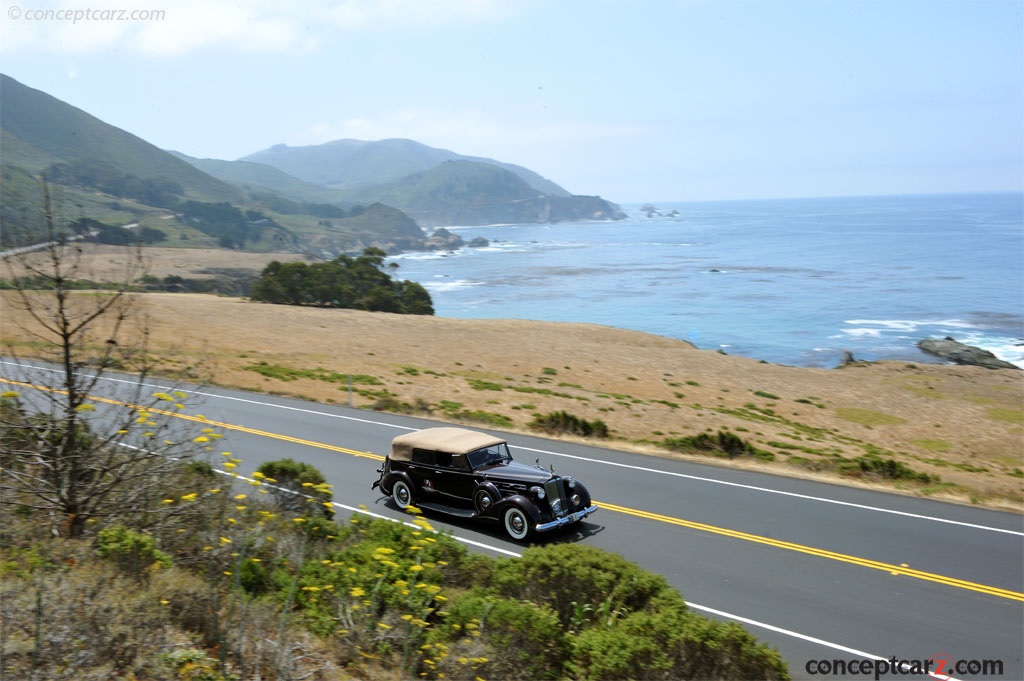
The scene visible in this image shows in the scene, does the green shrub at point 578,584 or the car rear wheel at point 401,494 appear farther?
the car rear wheel at point 401,494

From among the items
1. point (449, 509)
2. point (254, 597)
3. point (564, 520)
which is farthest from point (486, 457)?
point (254, 597)

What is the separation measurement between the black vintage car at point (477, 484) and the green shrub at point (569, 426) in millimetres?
7896

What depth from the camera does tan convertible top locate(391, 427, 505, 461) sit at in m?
13.9

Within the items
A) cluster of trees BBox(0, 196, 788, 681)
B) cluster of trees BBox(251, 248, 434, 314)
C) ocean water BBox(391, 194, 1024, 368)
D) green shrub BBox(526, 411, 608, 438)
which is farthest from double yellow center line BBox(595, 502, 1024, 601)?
ocean water BBox(391, 194, 1024, 368)

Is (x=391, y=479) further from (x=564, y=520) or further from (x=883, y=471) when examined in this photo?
(x=883, y=471)

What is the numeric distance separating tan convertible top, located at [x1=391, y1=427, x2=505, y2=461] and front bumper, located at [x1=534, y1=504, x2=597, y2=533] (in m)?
2.04

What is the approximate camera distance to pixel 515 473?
1331 centimetres

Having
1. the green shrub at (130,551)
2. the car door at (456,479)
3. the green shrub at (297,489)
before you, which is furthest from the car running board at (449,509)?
the green shrub at (130,551)

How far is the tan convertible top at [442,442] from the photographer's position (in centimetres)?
1386

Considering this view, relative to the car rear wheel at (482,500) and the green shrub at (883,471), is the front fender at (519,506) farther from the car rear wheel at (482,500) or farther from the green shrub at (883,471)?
the green shrub at (883,471)

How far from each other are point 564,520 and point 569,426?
31.5ft

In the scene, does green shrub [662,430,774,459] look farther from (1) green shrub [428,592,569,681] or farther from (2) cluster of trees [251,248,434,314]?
(2) cluster of trees [251,248,434,314]

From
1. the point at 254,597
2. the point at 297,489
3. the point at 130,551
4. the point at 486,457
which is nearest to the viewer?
Result: the point at 130,551

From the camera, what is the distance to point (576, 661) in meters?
7.30
